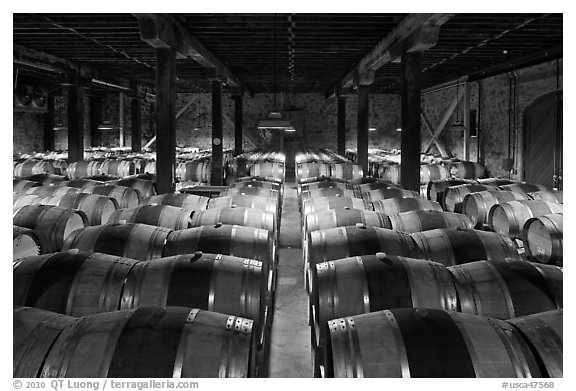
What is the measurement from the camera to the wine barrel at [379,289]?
368cm

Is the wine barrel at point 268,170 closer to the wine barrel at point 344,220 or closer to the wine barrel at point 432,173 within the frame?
the wine barrel at point 432,173

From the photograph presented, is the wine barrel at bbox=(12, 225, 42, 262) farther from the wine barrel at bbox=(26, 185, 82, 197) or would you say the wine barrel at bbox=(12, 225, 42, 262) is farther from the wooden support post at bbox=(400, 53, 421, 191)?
the wooden support post at bbox=(400, 53, 421, 191)

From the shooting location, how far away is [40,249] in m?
5.94

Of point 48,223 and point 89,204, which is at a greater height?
point 89,204

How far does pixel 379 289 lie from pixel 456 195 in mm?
6164

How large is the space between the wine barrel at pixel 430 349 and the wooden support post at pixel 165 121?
7.51m

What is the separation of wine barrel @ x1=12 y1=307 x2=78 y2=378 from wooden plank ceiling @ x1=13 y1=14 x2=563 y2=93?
6975mm

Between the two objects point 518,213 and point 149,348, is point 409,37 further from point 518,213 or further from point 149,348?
point 149,348

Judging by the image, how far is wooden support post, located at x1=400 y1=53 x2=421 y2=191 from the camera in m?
9.98

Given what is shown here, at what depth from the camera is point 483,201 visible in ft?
27.0

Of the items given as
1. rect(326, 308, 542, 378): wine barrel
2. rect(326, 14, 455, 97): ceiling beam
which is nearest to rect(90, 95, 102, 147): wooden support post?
rect(326, 14, 455, 97): ceiling beam

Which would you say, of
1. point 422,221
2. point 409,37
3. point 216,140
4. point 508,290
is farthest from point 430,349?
point 216,140

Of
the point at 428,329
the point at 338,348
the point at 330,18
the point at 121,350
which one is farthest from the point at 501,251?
the point at 330,18
